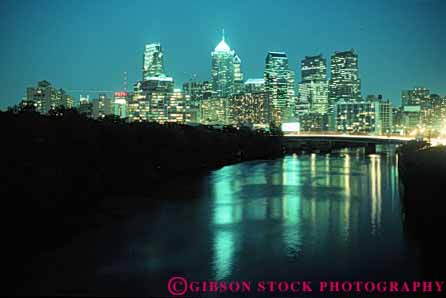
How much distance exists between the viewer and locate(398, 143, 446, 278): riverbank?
401 inches

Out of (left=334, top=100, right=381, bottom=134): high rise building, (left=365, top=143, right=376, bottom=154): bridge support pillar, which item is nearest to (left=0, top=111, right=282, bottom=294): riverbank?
(left=365, top=143, right=376, bottom=154): bridge support pillar

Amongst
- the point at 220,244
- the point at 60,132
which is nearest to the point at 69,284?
the point at 220,244

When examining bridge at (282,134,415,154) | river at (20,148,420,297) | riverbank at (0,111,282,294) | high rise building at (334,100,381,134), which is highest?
high rise building at (334,100,381,134)

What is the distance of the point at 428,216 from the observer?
12680 mm

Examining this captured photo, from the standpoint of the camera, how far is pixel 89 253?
11.0 meters

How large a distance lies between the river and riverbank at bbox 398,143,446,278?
0.31 m

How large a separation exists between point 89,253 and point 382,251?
6.45m

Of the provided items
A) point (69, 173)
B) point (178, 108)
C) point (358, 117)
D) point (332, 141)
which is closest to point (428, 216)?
point (69, 173)

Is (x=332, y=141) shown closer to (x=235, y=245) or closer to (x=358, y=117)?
(x=358, y=117)

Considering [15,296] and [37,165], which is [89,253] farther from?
[37,165]

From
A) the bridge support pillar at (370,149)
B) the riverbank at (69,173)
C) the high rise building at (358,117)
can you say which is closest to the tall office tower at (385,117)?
the high rise building at (358,117)

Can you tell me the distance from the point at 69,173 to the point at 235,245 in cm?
720

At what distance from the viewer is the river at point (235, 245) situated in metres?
9.37

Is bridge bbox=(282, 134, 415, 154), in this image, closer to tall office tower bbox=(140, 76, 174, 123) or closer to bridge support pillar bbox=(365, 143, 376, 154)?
bridge support pillar bbox=(365, 143, 376, 154)
